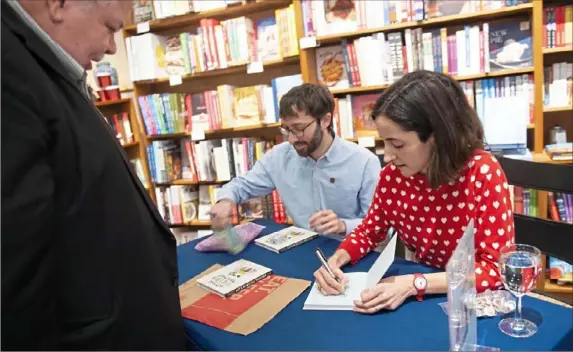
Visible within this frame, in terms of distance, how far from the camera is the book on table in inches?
48.6

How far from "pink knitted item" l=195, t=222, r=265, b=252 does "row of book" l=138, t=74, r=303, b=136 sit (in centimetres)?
145

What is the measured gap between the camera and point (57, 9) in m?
0.79

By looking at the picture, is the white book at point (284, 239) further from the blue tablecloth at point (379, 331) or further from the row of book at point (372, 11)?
the row of book at point (372, 11)

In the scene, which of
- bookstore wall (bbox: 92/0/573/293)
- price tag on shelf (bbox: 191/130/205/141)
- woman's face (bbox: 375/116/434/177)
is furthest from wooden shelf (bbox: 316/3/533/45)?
woman's face (bbox: 375/116/434/177)

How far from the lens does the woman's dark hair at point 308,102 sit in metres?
1.99

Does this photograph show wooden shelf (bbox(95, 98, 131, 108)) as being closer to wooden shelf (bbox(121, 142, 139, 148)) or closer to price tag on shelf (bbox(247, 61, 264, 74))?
wooden shelf (bbox(121, 142, 139, 148))

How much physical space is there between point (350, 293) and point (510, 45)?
2.07 m

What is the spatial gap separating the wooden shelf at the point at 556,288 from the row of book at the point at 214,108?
2048 millimetres

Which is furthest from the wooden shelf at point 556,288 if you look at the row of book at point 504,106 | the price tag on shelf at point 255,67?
the price tag on shelf at point 255,67

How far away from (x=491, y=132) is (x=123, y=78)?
2.97 m

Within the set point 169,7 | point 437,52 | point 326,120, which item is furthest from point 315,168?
point 169,7

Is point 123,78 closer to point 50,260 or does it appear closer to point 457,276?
point 50,260

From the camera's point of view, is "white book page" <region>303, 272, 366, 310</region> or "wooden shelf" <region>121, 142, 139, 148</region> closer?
"white book page" <region>303, 272, 366, 310</region>

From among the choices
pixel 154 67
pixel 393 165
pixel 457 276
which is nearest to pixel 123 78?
pixel 154 67
